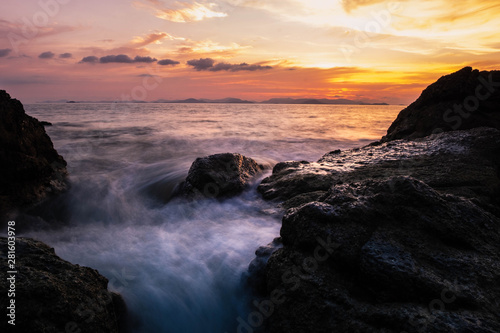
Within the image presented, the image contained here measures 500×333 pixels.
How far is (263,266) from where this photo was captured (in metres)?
4.22

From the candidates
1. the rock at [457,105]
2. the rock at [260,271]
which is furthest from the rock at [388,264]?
the rock at [457,105]

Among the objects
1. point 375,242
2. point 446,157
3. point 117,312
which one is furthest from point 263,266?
point 446,157

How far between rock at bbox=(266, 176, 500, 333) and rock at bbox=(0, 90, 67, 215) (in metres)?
6.37

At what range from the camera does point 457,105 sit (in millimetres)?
9383

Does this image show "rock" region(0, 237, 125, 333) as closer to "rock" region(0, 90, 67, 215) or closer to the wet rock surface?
the wet rock surface

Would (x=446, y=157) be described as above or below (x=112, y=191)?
above

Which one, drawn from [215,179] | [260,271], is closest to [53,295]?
[260,271]

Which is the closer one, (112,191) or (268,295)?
(268,295)

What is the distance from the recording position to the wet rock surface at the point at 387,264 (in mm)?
2730

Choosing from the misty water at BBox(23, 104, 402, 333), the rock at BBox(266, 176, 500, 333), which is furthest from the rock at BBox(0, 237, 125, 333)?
the rock at BBox(266, 176, 500, 333)

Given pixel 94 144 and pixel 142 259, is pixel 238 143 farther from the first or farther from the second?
pixel 142 259

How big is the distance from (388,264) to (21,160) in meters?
7.83

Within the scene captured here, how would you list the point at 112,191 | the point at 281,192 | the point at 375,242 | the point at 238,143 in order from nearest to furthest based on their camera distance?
the point at 375,242 < the point at 281,192 < the point at 112,191 < the point at 238,143

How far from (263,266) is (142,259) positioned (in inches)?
97.4
